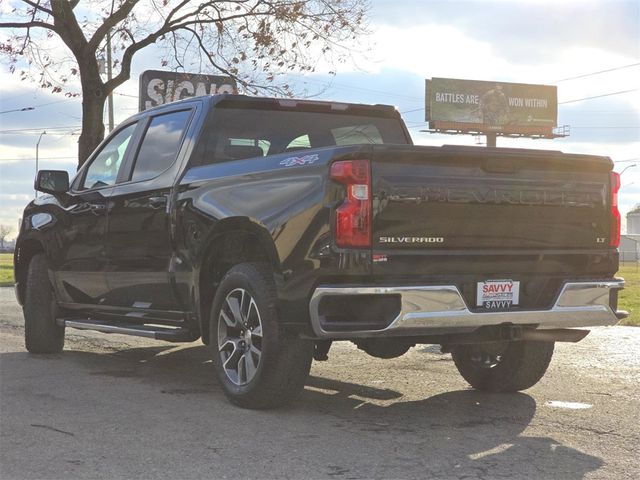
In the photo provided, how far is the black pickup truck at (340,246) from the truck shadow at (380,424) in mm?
303

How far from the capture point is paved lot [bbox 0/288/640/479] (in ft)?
13.0

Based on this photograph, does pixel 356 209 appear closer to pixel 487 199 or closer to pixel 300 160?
pixel 300 160

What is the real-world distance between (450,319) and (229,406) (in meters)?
1.61

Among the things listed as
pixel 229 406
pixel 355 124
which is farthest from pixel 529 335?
pixel 355 124

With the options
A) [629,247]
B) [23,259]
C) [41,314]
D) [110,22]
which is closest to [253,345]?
[41,314]

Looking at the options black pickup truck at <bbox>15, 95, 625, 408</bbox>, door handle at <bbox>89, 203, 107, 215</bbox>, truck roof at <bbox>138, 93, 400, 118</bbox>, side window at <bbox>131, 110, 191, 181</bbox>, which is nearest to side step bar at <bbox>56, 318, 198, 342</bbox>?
black pickup truck at <bbox>15, 95, 625, 408</bbox>

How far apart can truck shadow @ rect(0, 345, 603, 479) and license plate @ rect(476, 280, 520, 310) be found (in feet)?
2.38

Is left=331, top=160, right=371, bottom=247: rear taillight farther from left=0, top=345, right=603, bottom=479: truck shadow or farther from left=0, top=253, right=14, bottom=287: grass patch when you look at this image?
left=0, top=253, right=14, bottom=287: grass patch

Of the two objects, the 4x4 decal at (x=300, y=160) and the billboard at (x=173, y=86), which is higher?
the billboard at (x=173, y=86)

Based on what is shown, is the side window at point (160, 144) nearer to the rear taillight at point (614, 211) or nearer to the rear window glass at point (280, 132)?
the rear window glass at point (280, 132)

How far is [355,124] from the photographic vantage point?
6820 mm

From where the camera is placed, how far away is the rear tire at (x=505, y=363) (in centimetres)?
584

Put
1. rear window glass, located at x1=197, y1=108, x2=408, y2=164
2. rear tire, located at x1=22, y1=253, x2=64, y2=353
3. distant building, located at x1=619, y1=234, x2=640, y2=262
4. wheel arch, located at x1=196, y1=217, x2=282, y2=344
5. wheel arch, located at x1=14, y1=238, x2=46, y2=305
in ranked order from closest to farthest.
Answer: wheel arch, located at x1=196, y1=217, x2=282, y2=344, rear window glass, located at x1=197, y1=108, x2=408, y2=164, rear tire, located at x1=22, y1=253, x2=64, y2=353, wheel arch, located at x1=14, y1=238, x2=46, y2=305, distant building, located at x1=619, y1=234, x2=640, y2=262

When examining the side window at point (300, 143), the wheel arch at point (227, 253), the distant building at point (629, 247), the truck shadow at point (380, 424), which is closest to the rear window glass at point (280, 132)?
the side window at point (300, 143)
